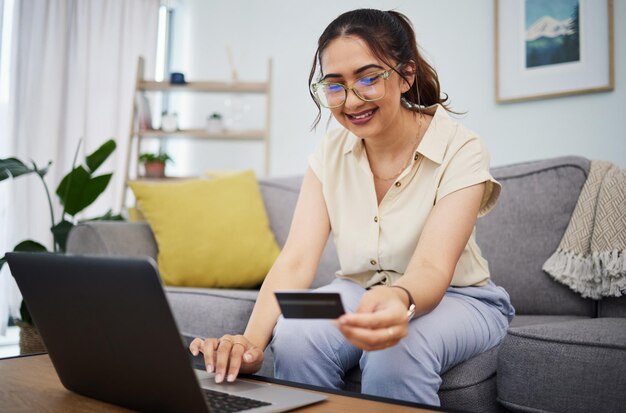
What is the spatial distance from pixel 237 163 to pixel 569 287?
3035 mm

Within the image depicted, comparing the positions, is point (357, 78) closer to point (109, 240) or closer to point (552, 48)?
point (109, 240)

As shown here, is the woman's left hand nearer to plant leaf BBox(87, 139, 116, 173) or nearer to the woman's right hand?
the woman's right hand

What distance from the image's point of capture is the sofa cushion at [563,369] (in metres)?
1.07

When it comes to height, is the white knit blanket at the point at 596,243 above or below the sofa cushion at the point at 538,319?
above

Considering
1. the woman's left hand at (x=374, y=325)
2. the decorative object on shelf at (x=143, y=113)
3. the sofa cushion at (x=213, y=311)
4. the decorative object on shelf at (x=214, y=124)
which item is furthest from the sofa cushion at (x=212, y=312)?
the decorative object on shelf at (x=143, y=113)

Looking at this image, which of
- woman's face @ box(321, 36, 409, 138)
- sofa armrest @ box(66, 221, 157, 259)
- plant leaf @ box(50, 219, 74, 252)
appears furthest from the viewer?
plant leaf @ box(50, 219, 74, 252)

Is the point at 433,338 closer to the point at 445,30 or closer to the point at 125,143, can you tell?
the point at 445,30

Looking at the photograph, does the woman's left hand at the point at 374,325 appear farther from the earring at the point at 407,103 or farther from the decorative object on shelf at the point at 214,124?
the decorative object on shelf at the point at 214,124

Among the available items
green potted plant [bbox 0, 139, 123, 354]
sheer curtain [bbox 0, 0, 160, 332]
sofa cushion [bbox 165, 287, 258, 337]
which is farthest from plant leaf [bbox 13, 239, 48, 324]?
sheer curtain [bbox 0, 0, 160, 332]

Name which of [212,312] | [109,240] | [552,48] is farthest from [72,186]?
[552,48]

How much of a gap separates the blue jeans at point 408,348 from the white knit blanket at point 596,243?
44 cm

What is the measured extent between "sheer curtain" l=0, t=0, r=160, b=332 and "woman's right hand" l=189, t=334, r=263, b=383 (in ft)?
9.87

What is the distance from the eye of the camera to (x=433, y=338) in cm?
110

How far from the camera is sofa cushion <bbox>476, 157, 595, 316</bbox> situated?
69.6 inches
